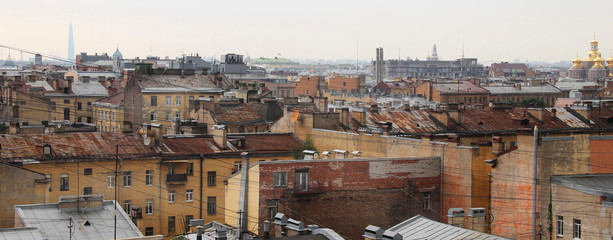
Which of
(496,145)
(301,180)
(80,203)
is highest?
(496,145)

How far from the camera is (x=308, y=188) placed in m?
33.9

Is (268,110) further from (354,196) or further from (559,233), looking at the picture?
(559,233)

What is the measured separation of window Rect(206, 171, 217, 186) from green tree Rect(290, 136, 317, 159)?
4059 mm

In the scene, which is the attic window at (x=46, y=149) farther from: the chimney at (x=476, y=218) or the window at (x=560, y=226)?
the window at (x=560, y=226)

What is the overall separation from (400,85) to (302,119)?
92212mm

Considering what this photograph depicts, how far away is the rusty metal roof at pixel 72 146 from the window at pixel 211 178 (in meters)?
2.78

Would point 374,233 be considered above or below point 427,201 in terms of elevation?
above

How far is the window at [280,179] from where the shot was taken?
33.4m

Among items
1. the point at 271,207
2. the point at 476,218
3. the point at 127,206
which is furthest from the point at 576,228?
the point at 127,206

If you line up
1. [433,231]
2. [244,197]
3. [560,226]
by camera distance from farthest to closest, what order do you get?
1. [244,197]
2. [560,226]
3. [433,231]

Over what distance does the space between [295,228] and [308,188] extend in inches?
360

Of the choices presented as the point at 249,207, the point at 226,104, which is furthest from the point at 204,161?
the point at 226,104

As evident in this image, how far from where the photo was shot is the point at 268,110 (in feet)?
190

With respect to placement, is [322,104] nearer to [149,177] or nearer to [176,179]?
[176,179]
